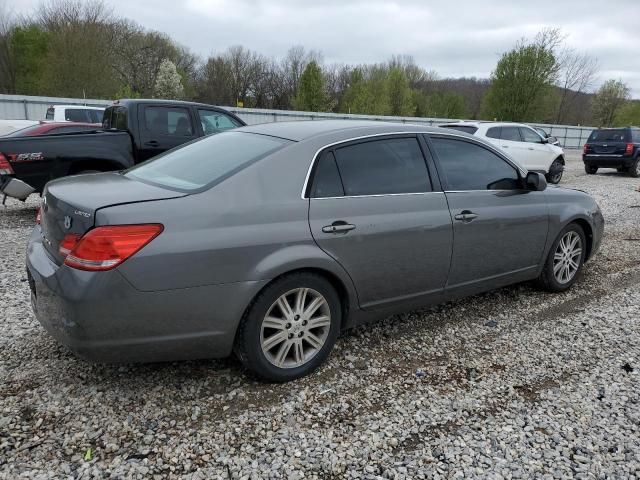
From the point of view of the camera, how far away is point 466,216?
3.73m

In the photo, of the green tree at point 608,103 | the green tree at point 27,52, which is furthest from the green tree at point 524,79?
the green tree at point 27,52

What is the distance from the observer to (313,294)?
121 inches

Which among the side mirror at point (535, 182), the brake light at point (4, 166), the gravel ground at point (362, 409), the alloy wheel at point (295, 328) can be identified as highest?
the side mirror at point (535, 182)

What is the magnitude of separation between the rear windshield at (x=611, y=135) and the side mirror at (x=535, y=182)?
15.4 meters

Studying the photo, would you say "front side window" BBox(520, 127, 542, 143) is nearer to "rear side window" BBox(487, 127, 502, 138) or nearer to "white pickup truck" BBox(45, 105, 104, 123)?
"rear side window" BBox(487, 127, 502, 138)

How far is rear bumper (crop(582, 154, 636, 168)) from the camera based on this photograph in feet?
54.7

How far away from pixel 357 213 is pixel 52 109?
1599 centimetres

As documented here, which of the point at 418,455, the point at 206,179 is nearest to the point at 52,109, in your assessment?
the point at 206,179

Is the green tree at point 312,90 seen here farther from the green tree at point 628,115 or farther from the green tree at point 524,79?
the green tree at point 628,115

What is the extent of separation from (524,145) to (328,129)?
1196 cm

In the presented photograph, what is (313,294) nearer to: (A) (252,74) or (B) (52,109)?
(B) (52,109)

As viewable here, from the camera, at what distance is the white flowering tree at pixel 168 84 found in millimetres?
56188

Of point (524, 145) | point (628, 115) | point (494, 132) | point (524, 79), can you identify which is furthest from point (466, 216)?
point (628, 115)

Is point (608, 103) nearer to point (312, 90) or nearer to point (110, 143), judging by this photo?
point (312, 90)
